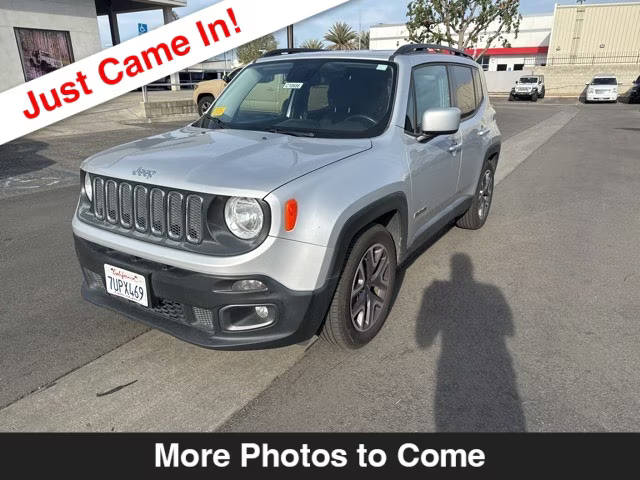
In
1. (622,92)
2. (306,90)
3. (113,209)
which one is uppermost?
(306,90)

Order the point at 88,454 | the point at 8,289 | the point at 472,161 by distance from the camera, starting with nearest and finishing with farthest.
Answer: the point at 88,454 < the point at 8,289 < the point at 472,161

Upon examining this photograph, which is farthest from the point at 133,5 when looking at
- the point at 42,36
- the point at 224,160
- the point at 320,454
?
the point at 320,454

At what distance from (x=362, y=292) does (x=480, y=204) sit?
9.94ft

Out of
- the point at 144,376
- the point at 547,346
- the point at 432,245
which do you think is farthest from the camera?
the point at 432,245

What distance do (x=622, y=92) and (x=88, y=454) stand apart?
149 feet

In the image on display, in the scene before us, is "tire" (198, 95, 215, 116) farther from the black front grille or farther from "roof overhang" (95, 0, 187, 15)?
the black front grille

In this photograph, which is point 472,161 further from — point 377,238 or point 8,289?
point 8,289

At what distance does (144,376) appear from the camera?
287 centimetres

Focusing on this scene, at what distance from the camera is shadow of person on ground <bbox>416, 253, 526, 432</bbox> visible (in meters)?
2.56

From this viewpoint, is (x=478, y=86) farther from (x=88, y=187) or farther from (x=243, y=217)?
(x=88, y=187)

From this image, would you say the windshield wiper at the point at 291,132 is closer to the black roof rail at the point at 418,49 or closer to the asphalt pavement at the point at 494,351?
the black roof rail at the point at 418,49

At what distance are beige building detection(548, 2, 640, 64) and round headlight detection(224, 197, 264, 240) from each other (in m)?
49.9

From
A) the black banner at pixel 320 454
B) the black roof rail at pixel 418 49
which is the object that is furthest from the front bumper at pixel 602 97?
the black banner at pixel 320 454

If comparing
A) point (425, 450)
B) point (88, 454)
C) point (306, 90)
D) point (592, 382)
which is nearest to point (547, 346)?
point (592, 382)
